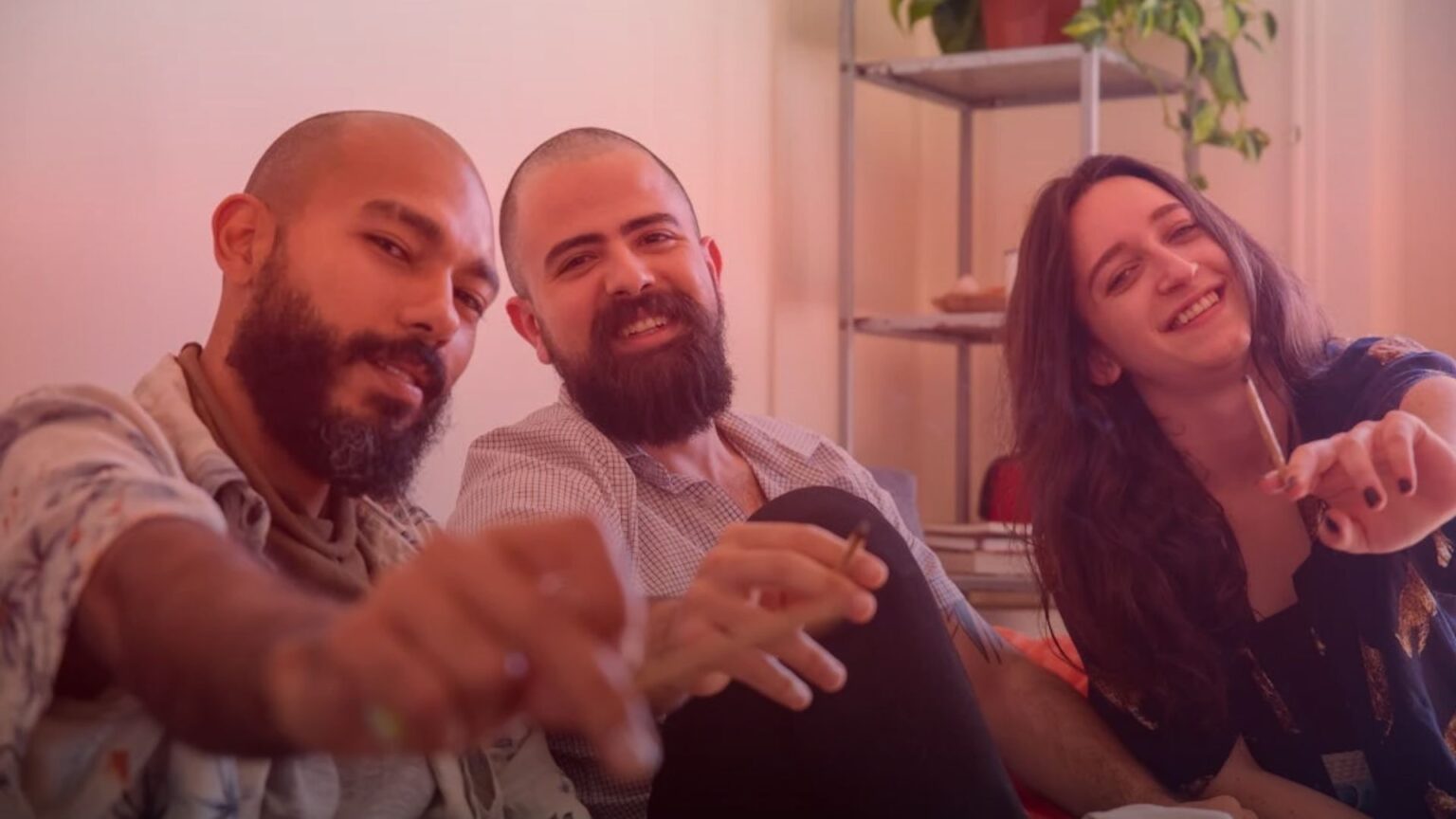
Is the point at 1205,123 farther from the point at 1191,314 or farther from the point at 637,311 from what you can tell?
the point at 637,311

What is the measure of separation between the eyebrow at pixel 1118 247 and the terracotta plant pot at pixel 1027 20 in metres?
1.08

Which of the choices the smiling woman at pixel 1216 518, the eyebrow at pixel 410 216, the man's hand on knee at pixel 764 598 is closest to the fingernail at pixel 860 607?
the man's hand on knee at pixel 764 598

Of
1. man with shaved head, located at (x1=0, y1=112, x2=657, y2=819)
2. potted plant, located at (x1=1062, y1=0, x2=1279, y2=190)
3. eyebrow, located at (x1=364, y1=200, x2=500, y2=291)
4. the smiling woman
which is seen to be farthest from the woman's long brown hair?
potted plant, located at (x1=1062, y1=0, x2=1279, y2=190)

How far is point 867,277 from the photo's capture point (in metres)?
2.96

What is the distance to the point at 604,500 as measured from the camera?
1.46 metres

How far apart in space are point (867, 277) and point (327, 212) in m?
1.86

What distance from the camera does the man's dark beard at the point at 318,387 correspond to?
1.11 metres

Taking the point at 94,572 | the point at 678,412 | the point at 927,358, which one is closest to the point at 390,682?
the point at 94,572

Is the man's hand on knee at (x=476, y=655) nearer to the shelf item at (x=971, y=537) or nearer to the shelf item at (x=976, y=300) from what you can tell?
the shelf item at (x=971, y=537)

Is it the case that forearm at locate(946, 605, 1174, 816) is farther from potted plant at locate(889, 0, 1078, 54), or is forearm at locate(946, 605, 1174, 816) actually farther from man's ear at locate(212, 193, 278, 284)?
potted plant at locate(889, 0, 1078, 54)

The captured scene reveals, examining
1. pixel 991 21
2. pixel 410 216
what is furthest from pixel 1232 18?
pixel 410 216

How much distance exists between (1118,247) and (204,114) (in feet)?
2.92

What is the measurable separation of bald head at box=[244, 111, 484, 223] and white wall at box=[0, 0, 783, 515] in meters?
0.32

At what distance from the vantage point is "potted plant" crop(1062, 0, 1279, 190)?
2.53m
